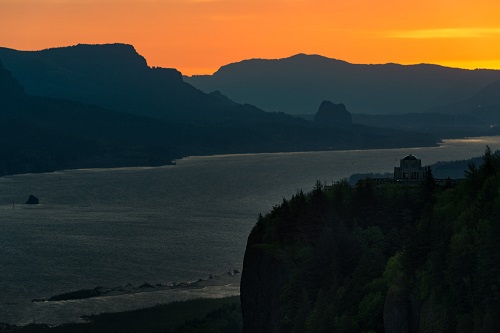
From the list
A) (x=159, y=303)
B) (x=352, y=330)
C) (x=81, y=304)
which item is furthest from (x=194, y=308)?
(x=352, y=330)

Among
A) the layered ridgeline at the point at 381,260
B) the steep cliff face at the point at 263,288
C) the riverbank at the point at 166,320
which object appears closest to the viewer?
the layered ridgeline at the point at 381,260

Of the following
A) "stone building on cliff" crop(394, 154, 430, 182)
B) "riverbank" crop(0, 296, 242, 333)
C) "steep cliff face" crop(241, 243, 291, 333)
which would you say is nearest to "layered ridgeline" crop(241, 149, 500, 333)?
"steep cliff face" crop(241, 243, 291, 333)

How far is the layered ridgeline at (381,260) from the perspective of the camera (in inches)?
2078

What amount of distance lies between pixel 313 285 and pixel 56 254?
94550 millimetres

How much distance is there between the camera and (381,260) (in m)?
67.4

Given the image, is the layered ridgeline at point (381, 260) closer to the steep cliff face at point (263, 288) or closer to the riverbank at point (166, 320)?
the steep cliff face at point (263, 288)

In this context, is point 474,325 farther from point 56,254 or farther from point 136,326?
point 56,254

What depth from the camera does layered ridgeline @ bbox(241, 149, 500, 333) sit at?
52.8m

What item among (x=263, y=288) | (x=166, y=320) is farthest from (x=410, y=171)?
(x=166, y=320)

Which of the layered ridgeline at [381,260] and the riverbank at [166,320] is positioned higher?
the layered ridgeline at [381,260]

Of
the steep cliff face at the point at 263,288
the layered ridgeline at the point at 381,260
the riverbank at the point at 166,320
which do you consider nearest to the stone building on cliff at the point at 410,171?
the layered ridgeline at the point at 381,260

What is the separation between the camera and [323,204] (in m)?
80.6

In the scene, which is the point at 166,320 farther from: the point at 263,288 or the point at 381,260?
the point at 381,260

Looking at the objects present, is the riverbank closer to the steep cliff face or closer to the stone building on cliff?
the steep cliff face
